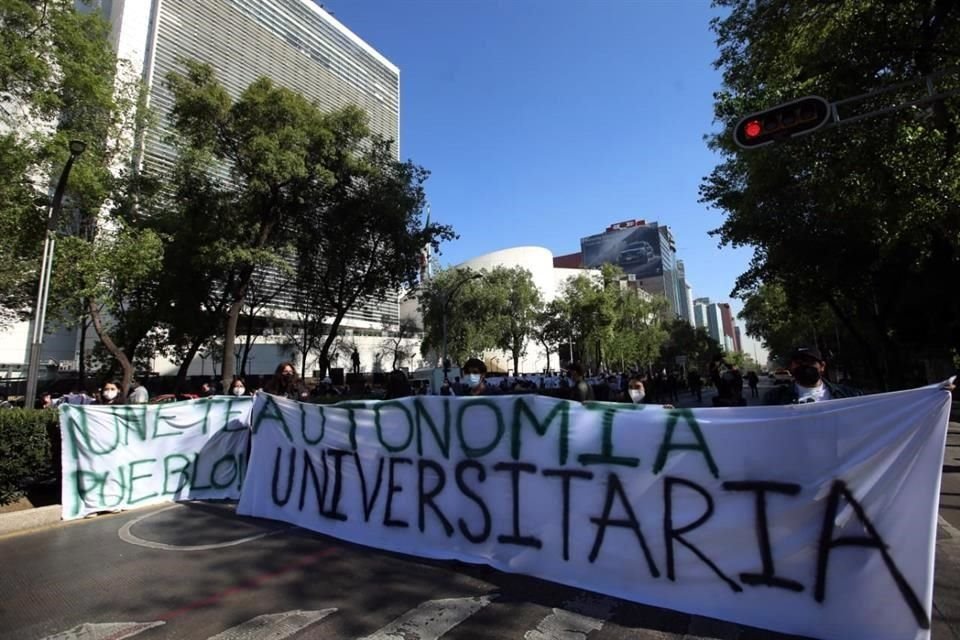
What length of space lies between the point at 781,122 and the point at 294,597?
8339 millimetres

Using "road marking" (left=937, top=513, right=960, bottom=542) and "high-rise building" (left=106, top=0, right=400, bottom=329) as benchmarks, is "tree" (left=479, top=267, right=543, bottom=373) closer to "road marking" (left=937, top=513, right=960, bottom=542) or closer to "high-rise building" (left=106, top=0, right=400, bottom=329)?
"high-rise building" (left=106, top=0, right=400, bottom=329)

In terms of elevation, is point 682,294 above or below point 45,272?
above

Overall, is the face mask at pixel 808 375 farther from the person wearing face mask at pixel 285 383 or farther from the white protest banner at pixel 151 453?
the person wearing face mask at pixel 285 383

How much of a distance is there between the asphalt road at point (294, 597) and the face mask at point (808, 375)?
1.64 meters

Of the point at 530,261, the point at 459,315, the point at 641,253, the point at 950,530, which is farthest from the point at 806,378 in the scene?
the point at 641,253

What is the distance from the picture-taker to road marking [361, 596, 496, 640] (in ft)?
11.3

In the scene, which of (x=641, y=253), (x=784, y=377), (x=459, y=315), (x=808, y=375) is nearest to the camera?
(x=808, y=375)

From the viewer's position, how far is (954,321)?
2103cm

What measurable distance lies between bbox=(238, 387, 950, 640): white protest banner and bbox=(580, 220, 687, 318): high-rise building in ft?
433

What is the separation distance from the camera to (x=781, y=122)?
26.0 ft

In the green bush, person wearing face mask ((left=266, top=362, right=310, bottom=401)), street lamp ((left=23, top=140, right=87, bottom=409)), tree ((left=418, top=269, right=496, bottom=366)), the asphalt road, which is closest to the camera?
the asphalt road

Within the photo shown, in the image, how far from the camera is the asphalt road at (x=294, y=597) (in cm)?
350

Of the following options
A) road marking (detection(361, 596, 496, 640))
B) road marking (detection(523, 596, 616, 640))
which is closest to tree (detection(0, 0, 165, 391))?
road marking (detection(361, 596, 496, 640))

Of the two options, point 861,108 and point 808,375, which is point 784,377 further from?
point 808,375
